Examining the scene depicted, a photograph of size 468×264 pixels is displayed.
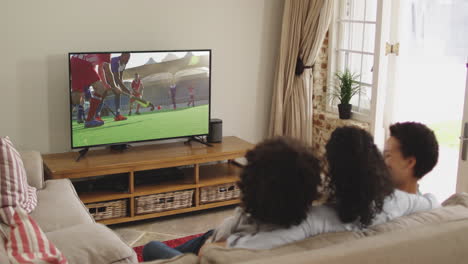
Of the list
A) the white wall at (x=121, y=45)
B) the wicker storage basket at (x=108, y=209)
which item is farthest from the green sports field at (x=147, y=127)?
the wicker storage basket at (x=108, y=209)

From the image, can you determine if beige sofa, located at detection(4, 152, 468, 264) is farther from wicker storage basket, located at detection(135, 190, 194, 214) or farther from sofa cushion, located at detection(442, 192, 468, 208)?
wicker storage basket, located at detection(135, 190, 194, 214)

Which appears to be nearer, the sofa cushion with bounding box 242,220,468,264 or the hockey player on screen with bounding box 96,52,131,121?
the sofa cushion with bounding box 242,220,468,264

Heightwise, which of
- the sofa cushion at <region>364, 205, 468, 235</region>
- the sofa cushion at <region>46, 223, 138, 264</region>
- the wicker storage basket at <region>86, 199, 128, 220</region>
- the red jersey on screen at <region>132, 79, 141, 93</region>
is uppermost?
the red jersey on screen at <region>132, 79, 141, 93</region>

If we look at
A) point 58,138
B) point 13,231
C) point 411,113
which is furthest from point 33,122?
point 411,113

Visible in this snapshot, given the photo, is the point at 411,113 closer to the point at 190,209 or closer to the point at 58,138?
the point at 190,209

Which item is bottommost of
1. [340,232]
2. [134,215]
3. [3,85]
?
[134,215]

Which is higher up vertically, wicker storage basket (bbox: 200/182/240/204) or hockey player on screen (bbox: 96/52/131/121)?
hockey player on screen (bbox: 96/52/131/121)

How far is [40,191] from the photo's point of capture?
373 centimetres

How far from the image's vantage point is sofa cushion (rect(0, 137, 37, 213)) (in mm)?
3246

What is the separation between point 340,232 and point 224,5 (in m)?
3.32

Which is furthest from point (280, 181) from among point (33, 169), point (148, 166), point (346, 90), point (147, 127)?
point (346, 90)

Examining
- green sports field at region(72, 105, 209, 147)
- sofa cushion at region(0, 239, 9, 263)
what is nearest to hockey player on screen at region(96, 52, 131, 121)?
green sports field at region(72, 105, 209, 147)

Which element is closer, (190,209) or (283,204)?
(283,204)

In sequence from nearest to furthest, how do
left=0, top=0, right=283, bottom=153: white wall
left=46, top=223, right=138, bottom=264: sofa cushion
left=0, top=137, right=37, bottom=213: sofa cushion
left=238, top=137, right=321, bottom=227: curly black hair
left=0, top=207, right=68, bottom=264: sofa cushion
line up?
left=238, top=137, right=321, bottom=227: curly black hair → left=0, top=207, right=68, bottom=264: sofa cushion → left=46, top=223, right=138, bottom=264: sofa cushion → left=0, top=137, right=37, bottom=213: sofa cushion → left=0, top=0, right=283, bottom=153: white wall
